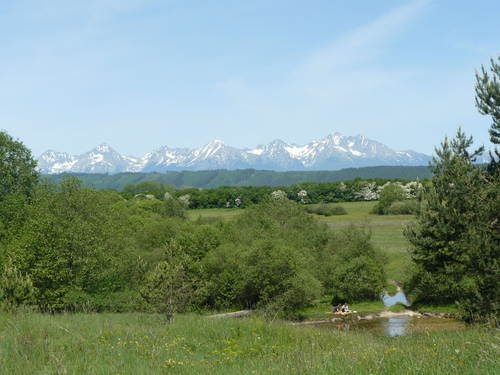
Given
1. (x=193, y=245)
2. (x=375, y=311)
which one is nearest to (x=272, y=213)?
(x=193, y=245)

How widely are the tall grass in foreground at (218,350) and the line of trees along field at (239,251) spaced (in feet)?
19.6

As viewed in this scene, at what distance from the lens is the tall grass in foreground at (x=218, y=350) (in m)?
8.34

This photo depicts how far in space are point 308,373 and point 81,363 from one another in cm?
437

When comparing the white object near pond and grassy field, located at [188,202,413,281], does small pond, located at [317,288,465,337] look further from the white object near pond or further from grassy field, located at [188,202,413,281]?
grassy field, located at [188,202,413,281]

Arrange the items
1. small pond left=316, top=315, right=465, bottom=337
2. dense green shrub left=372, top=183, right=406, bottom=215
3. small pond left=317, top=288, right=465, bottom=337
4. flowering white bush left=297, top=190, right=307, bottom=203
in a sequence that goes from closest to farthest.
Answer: small pond left=317, top=288, right=465, bottom=337 < small pond left=316, top=315, right=465, bottom=337 < dense green shrub left=372, top=183, right=406, bottom=215 < flowering white bush left=297, top=190, right=307, bottom=203

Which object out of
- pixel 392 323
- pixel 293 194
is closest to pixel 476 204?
pixel 392 323

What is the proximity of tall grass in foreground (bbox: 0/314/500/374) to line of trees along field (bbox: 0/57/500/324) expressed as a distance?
19.6 ft

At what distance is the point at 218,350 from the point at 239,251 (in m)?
40.9

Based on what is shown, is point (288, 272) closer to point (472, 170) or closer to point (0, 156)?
point (472, 170)

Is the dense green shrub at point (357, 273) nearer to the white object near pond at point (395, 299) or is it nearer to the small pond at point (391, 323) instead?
the white object near pond at point (395, 299)

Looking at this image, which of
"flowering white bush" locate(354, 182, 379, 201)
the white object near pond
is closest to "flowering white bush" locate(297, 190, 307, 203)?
"flowering white bush" locate(354, 182, 379, 201)

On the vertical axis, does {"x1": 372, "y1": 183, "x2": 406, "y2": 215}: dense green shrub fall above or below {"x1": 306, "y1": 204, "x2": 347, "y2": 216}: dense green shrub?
above

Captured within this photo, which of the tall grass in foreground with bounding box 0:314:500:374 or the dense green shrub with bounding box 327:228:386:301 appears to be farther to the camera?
the dense green shrub with bounding box 327:228:386:301

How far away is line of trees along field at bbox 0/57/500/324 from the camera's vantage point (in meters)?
27.1
